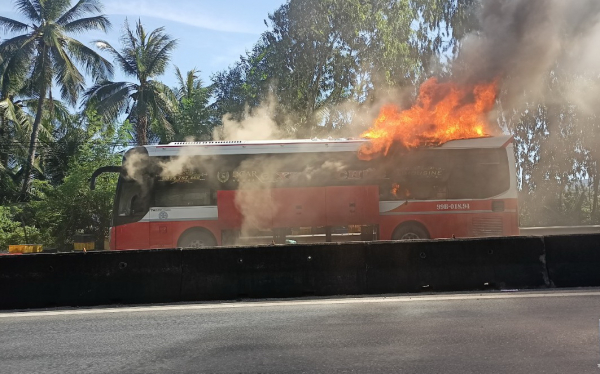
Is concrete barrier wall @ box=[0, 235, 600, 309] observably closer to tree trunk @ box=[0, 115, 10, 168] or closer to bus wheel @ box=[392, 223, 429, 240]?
bus wheel @ box=[392, 223, 429, 240]

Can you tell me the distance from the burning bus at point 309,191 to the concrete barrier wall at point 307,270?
6423 millimetres

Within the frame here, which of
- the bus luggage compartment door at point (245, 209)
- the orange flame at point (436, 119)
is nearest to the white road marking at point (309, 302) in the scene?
the bus luggage compartment door at point (245, 209)

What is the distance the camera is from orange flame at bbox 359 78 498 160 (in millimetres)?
15578

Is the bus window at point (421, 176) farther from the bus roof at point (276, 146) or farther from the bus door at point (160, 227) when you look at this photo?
the bus door at point (160, 227)

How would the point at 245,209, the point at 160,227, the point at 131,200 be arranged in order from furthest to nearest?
the point at 245,209, the point at 131,200, the point at 160,227

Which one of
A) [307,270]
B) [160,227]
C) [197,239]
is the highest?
[160,227]

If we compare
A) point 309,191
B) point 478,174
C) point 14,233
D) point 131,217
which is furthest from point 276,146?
point 14,233

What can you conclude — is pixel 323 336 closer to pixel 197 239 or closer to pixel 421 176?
pixel 197 239

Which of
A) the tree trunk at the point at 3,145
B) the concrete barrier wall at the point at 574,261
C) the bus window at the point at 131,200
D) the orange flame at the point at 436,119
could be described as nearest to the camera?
the concrete barrier wall at the point at 574,261

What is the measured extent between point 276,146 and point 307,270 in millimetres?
7402

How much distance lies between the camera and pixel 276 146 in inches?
603

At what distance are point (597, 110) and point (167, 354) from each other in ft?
97.7

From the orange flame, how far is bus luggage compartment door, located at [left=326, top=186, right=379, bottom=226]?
47.9 inches

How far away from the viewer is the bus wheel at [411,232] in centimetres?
1509
